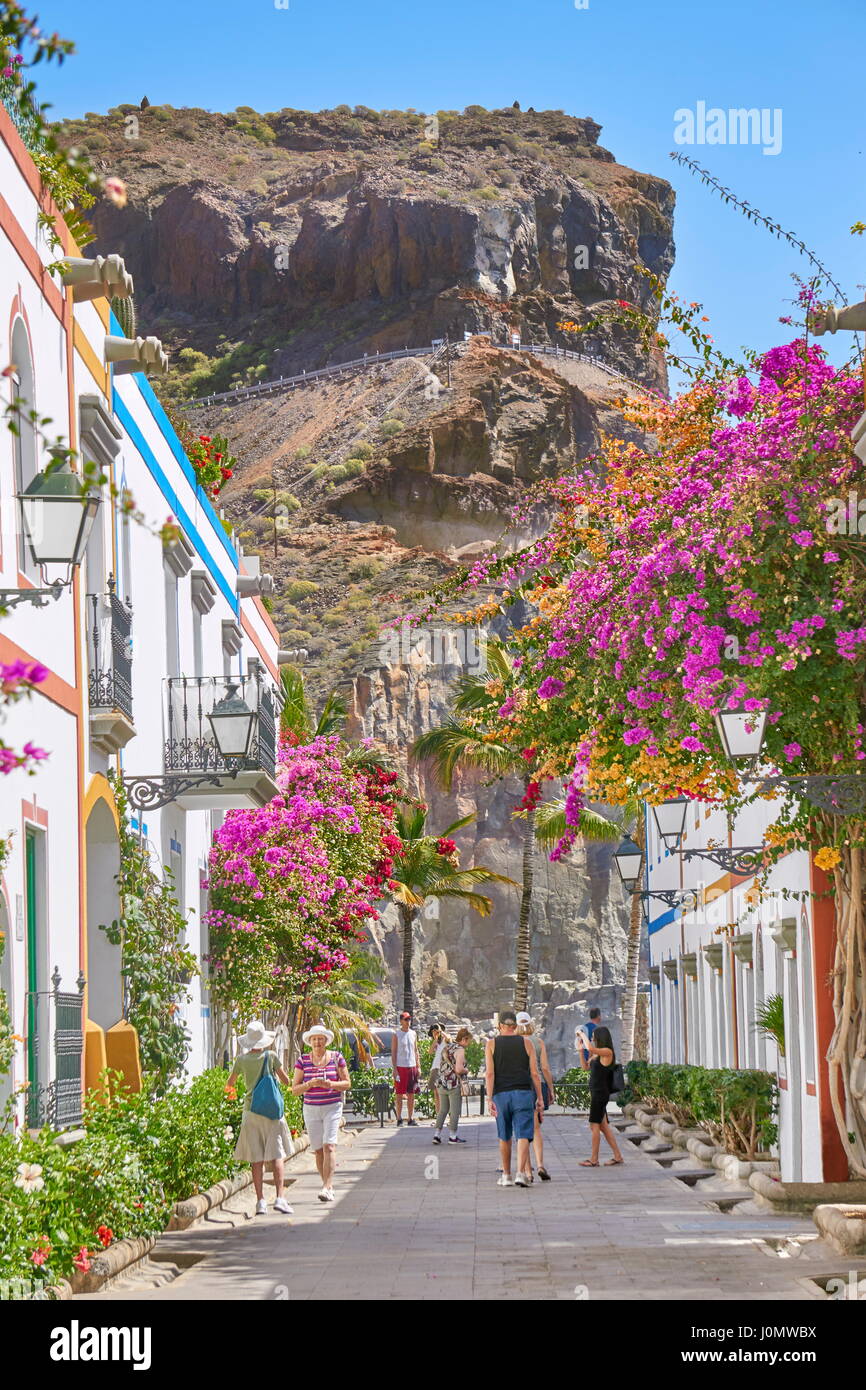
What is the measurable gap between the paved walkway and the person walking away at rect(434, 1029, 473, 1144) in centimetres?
612

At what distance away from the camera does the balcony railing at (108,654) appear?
14750mm

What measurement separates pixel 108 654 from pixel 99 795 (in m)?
1.18

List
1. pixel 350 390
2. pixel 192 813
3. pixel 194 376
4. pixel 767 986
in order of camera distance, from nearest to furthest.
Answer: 1. pixel 767 986
2. pixel 192 813
3. pixel 350 390
4. pixel 194 376

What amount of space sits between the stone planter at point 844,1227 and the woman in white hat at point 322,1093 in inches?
240

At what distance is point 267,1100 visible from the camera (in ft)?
51.1

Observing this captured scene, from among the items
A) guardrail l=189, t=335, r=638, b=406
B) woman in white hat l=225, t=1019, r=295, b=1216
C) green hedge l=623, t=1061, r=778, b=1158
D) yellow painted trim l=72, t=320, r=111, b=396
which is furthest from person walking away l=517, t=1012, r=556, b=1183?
guardrail l=189, t=335, r=638, b=406

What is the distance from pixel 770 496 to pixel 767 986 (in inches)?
346

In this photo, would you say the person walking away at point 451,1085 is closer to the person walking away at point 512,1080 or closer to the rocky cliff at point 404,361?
the person walking away at point 512,1080

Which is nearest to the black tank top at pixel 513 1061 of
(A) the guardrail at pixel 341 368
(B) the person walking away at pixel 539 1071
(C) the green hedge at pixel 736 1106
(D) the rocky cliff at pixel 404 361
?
(B) the person walking away at pixel 539 1071

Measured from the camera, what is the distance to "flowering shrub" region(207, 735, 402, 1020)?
23.2 m

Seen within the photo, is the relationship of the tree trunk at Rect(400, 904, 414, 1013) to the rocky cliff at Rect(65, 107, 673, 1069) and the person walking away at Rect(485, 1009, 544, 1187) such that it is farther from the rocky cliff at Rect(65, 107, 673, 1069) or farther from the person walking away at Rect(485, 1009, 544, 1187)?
the person walking away at Rect(485, 1009, 544, 1187)

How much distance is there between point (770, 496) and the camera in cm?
1271
